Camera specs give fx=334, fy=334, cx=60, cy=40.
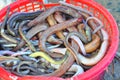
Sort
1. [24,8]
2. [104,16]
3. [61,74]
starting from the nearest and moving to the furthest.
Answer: [61,74]
[104,16]
[24,8]

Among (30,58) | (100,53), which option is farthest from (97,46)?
(30,58)

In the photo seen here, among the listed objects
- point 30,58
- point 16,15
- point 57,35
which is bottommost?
point 30,58

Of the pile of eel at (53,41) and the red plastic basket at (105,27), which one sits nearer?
the red plastic basket at (105,27)

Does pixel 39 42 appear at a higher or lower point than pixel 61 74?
higher

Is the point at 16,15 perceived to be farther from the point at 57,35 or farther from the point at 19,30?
the point at 57,35

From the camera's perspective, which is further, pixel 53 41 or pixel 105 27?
pixel 105 27

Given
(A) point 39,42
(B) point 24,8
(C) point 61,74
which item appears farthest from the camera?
(B) point 24,8

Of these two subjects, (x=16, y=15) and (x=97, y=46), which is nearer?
(x=97, y=46)

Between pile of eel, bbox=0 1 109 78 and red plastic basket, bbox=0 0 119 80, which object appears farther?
pile of eel, bbox=0 1 109 78
